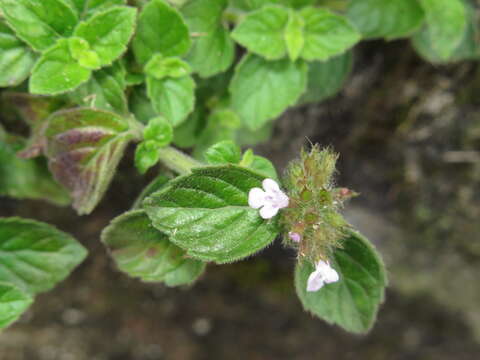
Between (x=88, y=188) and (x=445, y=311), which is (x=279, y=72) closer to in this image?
(x=88, y=188)

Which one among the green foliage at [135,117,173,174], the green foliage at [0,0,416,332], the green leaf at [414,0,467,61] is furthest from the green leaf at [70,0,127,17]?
the green leaf at [414,0,467,61]

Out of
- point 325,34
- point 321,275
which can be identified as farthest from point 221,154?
point 325,34

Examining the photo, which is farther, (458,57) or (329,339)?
(329,339)

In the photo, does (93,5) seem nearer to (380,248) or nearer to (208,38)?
(208,38)

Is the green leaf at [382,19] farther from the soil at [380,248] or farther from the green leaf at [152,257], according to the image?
the green leaf at [152,257]

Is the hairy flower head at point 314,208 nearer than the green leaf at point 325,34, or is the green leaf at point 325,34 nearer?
the hairy flower head at point 314,208

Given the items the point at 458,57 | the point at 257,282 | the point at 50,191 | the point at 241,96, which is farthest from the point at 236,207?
the point at 257,282

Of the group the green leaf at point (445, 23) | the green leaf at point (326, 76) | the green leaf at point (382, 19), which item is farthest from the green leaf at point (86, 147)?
the green leaf at point (445, 23)
